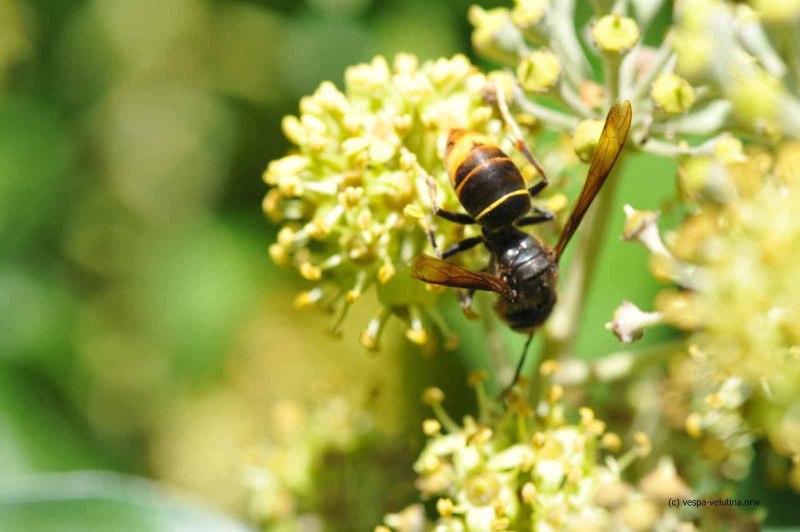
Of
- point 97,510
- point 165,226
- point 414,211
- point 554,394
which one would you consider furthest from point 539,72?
point 165,226

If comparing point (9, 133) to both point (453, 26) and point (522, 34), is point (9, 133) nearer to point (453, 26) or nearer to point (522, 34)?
point (453, 26)

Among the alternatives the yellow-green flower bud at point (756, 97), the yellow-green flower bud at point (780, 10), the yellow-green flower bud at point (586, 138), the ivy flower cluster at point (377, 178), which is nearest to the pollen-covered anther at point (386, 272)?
the ivy flower cluster at point (377, 178)

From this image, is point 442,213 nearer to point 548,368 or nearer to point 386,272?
point 386,272

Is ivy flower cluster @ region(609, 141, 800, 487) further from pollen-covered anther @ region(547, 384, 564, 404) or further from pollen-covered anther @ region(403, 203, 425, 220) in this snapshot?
pollen-covered anther @ region(403, 203, 425, 220)

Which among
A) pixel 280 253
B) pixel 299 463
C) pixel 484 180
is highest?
pixel 484 180

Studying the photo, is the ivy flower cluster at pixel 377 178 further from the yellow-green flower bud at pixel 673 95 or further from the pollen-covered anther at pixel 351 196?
the yellow-green flower bud at pixel 673 95

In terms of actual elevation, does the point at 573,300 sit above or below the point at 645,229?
below

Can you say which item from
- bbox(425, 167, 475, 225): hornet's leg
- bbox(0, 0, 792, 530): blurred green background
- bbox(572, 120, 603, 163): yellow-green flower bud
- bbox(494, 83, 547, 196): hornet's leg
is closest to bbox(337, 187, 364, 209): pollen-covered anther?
bbox(425, 167, 475, 225): hornet's leg
